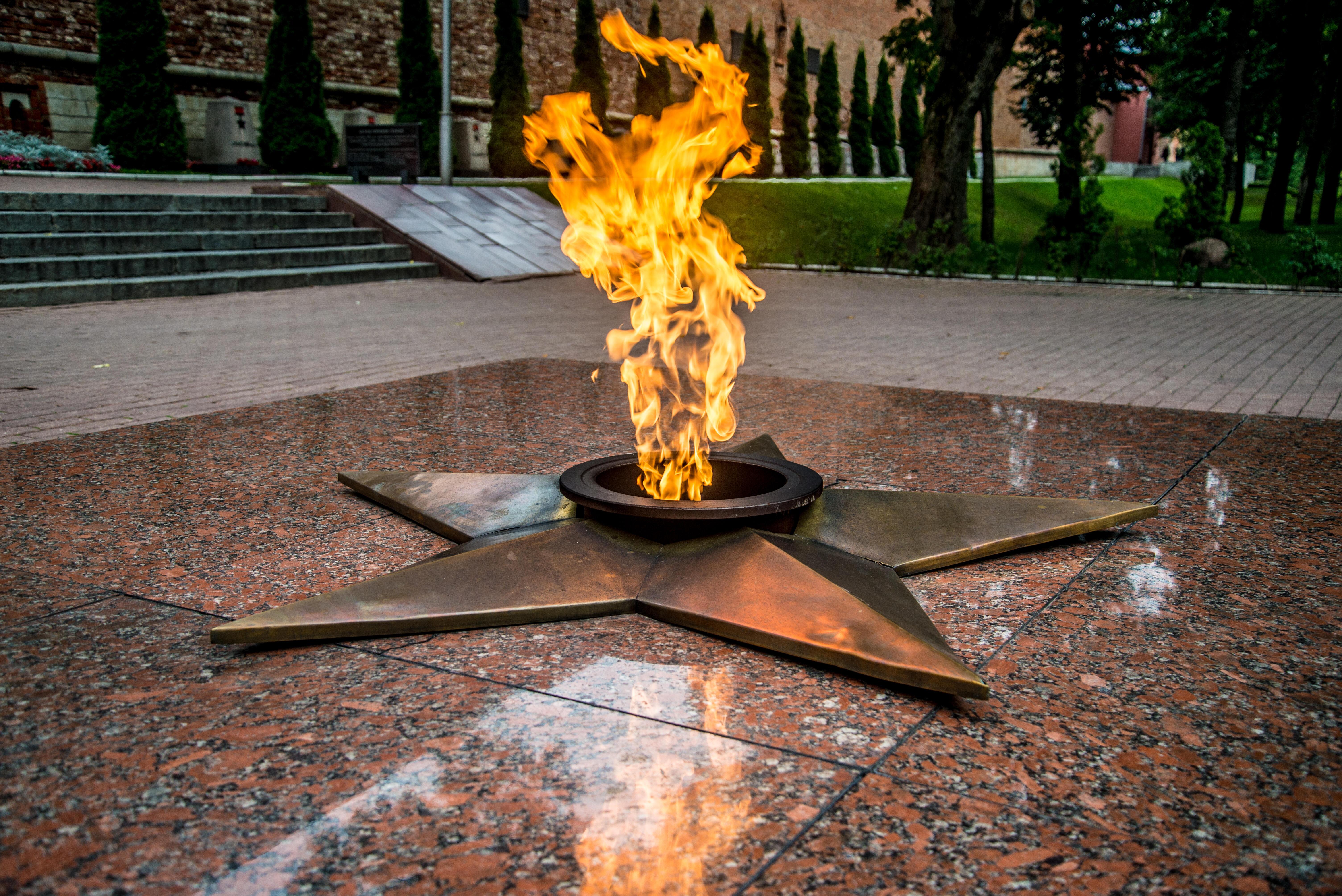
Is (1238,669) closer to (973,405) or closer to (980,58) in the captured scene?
(973,405)

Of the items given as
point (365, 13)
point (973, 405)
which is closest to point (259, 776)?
point (973, 405)

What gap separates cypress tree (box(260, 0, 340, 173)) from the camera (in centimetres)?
2002

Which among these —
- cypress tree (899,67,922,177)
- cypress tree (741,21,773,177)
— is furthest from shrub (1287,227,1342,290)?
cypress tree (899,67,922,177)

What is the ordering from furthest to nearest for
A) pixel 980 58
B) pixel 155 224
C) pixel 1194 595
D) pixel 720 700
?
1. pixel 980 58
2. pixel 155 224
3. pixel 1194 595
4. pixel 720 700

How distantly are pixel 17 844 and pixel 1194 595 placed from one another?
9.71 feet

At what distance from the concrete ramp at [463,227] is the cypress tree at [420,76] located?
250 inches

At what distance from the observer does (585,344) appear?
888 cm

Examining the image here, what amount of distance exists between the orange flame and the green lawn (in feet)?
41.5

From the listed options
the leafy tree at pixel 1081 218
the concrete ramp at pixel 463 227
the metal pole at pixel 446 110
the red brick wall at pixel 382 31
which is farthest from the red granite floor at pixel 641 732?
the red brick wall at pixel 382 31

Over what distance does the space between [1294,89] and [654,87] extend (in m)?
15.1

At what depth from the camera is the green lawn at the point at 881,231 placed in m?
16.1

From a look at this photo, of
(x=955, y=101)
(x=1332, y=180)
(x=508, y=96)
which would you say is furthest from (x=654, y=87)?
(x=1332, y=180)

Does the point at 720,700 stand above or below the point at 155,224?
below

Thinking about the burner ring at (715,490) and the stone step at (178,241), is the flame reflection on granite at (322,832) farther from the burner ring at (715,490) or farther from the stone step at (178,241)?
the stone step at (178,241)
